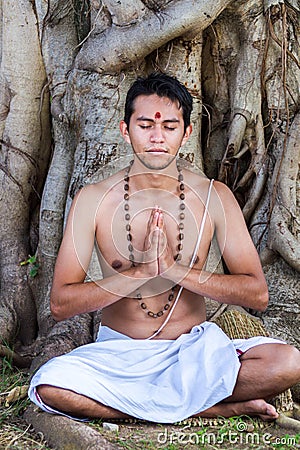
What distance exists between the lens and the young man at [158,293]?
10.6 feet

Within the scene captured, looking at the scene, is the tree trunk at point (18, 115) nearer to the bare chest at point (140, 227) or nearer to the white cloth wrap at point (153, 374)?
the bare chest at point (140, 227)

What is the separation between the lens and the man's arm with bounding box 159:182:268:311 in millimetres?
3271

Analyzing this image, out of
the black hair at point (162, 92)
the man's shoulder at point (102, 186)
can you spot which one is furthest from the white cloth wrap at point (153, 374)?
the black hair at point (162, 92)

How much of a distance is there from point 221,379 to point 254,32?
240cm

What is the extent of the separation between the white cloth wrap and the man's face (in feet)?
2.58

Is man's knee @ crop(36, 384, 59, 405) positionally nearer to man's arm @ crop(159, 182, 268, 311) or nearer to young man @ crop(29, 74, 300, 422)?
young man @ crop(29, 74, 300, 422)

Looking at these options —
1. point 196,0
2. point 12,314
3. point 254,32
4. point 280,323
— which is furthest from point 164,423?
point 254,32

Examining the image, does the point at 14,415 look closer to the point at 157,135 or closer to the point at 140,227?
the point at 140,227

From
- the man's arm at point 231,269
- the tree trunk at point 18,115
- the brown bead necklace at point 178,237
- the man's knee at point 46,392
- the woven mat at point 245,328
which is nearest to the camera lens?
the man's knee at point 46,392

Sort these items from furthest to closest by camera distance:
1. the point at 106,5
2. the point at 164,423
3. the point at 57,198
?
the point at 57,198
the point at 106,5
the point at 164,423

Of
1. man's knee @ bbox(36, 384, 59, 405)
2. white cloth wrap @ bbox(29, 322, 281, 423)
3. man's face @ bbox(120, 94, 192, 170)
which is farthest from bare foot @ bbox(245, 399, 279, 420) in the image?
man's face @ bbox(120, 94, 192, 170)

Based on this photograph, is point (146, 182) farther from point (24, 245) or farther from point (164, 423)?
point (24, 245)

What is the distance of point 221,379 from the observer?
3.25m

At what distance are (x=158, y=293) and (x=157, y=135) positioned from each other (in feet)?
2.30
